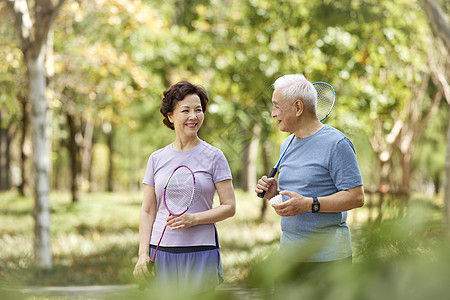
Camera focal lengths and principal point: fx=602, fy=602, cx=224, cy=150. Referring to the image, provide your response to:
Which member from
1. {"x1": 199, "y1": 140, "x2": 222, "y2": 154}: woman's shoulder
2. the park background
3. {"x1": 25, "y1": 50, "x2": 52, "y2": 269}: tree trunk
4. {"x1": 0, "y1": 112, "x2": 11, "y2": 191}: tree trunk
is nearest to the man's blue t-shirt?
{"x1": 199, "y1": 140, "x2": 222, "y2": 154}: woman's shoulder

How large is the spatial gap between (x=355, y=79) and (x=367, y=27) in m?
1.15

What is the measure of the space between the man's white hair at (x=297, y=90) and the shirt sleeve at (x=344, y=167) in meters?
0.27

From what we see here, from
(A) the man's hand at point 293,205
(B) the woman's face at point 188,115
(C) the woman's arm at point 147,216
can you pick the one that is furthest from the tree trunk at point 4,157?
(A) the man's hand at point 293,205

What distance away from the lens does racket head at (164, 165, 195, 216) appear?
3.10 m

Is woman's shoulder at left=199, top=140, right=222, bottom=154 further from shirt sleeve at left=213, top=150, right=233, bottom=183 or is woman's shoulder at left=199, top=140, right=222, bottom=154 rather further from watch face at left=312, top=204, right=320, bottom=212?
watch face at left=312, top=204, right=320, bottom=212

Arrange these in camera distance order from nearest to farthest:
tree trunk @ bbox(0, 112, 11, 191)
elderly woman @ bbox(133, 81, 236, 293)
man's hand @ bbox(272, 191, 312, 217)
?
man's hand @ bbox(272, 191, 312, 217), elderly woman @ bbox(133, 81, 236, 293), tree trunk @ bbox(0, 112, 11, 191)

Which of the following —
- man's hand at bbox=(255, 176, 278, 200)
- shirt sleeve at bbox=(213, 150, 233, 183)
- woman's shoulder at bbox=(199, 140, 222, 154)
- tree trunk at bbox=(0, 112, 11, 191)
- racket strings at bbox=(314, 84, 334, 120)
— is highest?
tree trunk at bbox=(0, 112, 11, 191)

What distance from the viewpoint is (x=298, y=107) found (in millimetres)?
2938

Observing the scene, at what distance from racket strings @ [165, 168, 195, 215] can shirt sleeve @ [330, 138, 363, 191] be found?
741mm

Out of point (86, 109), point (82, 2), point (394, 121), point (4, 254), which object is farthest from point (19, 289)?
point (394, 121)

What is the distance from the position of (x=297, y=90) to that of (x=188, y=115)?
0.62 meters

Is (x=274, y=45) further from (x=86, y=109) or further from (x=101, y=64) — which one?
(x=86, y=109)

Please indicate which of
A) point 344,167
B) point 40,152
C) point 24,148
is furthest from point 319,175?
point 24,148

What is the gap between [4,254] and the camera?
35.6ft
